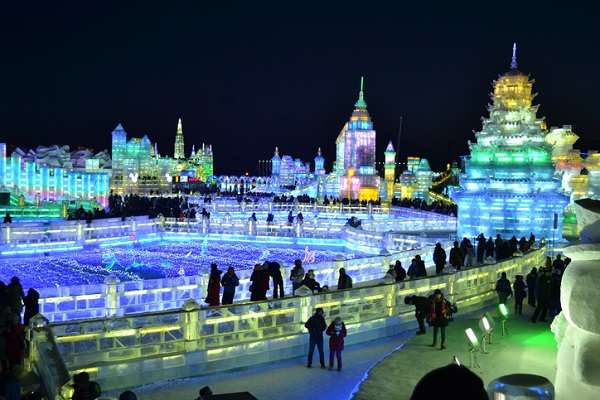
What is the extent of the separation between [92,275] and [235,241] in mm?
11297

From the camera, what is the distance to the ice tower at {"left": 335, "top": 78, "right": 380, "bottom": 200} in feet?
252

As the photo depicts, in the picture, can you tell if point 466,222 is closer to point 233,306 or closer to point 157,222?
point 157,222

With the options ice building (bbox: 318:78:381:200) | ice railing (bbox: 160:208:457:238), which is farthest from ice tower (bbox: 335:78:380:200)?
ice railing (bbox: 160:208:457:238)

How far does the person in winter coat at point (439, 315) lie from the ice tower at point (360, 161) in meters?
63.4

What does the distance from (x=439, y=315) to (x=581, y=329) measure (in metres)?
5.05

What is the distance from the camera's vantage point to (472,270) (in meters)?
15.9

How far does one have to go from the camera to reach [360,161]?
79312 millimetres

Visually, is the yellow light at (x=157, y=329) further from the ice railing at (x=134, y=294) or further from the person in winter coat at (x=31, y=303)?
the ice railing at (x=134, y=294)

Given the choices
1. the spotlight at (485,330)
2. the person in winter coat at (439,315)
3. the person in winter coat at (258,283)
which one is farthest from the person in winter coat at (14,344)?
the spotlight at (485,330)

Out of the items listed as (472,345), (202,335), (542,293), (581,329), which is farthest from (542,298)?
(581,329)

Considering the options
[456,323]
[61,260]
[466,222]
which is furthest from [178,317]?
[466,222]

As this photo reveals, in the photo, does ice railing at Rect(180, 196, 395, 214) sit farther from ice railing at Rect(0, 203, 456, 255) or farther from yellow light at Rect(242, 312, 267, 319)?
yellow light at Rect(242, 312, 267, 319)

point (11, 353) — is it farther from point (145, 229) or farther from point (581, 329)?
point (145, 229)

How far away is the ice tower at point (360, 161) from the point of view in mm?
76938
